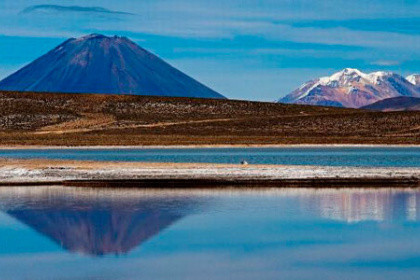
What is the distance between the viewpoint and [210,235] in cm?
2386

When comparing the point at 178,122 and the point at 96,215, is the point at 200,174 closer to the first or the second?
the point at 96,215

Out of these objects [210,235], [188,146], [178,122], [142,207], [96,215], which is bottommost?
[210,235]

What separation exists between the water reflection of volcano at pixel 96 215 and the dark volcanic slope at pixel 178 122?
50.8m

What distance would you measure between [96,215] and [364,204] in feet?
33.3

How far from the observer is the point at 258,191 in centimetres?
3544

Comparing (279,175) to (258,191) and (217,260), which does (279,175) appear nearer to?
(258,191)

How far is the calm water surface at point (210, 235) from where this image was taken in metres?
19.3

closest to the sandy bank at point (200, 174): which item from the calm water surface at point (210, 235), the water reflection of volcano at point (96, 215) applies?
the water reflection of volcano at point (96, 215)

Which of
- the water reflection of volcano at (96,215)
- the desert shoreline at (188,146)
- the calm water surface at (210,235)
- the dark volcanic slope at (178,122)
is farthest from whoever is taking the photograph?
the dark volcanic slope at (178,122)

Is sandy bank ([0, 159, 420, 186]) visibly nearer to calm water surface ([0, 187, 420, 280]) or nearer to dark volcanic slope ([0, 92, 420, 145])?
calm water surface ([0, 187, 420, 280])

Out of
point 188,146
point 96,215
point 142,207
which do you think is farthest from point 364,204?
point 188,146

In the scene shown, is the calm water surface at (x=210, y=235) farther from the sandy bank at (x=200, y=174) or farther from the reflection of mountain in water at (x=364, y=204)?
the sandy bank at (x=200, y=174)

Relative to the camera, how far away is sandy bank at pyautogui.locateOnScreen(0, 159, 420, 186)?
39000 mm

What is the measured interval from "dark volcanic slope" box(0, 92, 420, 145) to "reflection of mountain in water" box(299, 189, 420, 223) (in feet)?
169
